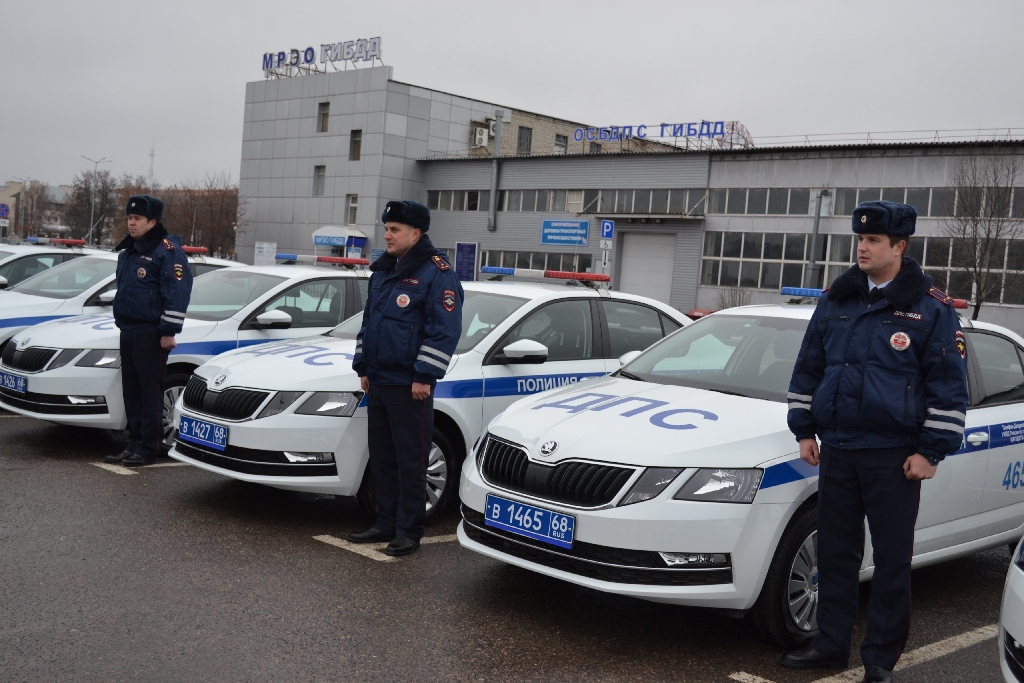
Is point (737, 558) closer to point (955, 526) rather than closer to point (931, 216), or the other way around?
point (955, 526)

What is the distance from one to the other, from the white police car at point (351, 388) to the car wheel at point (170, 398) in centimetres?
136

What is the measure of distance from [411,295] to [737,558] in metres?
2.42

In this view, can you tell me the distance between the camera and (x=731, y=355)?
552 cm

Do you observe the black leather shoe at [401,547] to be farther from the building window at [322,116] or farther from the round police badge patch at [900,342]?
the building window at [322,116]

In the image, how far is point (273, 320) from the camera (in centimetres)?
811

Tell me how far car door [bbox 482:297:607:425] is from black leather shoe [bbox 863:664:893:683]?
303 cm

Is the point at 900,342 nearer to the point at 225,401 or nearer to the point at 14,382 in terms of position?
the point at 225,401

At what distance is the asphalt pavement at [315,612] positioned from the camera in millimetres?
4000

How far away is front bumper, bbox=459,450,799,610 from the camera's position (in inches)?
163

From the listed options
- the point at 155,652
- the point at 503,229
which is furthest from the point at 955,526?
the point at 503,229

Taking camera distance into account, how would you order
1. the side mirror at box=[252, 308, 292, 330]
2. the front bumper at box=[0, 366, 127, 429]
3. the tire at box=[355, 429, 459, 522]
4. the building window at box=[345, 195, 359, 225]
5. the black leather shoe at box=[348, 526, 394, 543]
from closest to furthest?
the black leather shoe at box=[348, 526, 394, 543], the tire at box=[355, 429, 459, 522], the front bumper at box=[0, 366, 127, 429], the side mirror at box=[252, 308, 292, 330], the building window at box=[345, 195, 359, 225]

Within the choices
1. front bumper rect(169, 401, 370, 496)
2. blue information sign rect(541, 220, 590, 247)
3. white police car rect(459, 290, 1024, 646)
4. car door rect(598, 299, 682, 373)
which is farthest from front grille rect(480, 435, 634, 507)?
blue information sign rect(541, 220, 590, 247)

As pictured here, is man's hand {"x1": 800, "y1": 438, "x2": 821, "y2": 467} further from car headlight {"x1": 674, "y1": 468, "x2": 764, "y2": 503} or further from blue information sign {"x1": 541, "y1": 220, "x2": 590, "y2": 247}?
blue information sign {"x1": 541, "y1": 220, "x2": 590, "y2": 247}

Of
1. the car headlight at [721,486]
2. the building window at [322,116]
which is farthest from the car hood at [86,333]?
the building window at [322,116]
